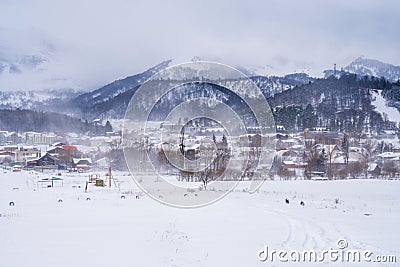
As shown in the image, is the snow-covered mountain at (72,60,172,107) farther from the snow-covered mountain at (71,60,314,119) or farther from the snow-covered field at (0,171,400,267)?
the snow-covered field at (0,171,400,267)

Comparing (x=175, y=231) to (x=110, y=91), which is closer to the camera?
(x=175, y=231)

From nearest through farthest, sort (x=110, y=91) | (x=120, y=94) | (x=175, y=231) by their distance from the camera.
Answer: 1. (x=175, y=231)
2. (x=120, y=94)
3. (x=110, y=91)

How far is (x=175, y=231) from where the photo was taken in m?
10.1

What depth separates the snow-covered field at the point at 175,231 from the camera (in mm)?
7488

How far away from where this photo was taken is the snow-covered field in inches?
295

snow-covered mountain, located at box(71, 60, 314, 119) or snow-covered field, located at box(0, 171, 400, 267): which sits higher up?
snow-covered mountain, located at box(71, 60, 314, 119)

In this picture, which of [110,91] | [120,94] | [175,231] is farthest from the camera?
[110,91]

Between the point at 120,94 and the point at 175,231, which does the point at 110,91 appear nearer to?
the point at 120,94

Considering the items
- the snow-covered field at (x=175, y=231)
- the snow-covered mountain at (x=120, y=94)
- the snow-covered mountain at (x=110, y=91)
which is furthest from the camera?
the snow-covered mountain at (x=110, y=91)

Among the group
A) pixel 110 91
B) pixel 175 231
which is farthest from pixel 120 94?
pixel 175 231

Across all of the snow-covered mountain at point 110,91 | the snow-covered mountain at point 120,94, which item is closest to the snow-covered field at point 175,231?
the snow-covered mountain at point 120,94

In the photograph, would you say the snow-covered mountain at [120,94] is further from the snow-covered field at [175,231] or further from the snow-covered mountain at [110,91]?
the snow-covered field at [175,231]

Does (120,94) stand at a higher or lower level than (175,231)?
higher

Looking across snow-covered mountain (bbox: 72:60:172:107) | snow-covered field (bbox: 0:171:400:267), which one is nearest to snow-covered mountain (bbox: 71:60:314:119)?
snow-covered mountain (bbox: 72:60:172:107)
